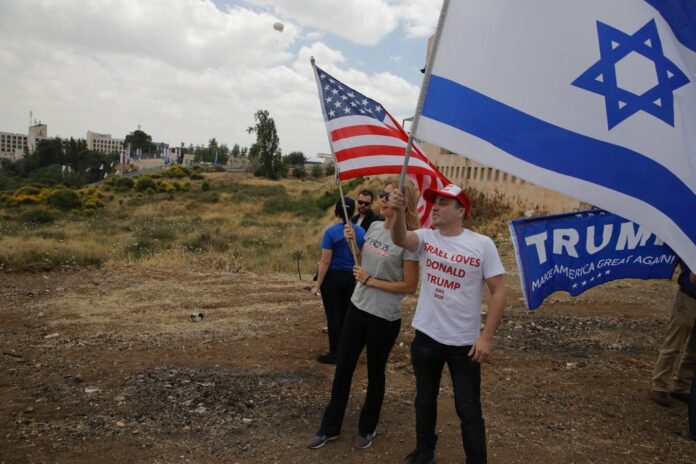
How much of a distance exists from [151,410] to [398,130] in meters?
3.25

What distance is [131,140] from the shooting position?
143 metres

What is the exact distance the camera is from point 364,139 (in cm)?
480

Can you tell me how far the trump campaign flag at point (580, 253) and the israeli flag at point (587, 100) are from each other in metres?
0.90

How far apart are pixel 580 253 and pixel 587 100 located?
155 centimetres

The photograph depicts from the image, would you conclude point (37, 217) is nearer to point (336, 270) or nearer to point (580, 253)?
point (336, 270)

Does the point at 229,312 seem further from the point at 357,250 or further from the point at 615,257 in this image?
the point at 615,257

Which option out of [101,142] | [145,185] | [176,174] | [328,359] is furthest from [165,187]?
[101,142]

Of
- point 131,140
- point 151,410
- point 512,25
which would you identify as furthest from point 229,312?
point 131,140

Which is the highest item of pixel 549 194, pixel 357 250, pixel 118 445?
pixel 549 194

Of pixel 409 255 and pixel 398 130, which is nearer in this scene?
pixel 409 255

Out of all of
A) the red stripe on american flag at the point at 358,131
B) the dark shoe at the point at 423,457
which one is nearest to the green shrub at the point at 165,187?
the red stripe on american flag at the point at 358,131

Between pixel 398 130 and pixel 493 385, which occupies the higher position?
pixel 398 130

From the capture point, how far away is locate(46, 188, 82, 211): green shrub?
3431cm

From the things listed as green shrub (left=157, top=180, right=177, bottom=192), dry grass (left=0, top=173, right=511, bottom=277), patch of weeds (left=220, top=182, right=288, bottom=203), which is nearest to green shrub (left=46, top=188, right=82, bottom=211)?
dry grass (left=0, top=173, right=511, bottom=277)
